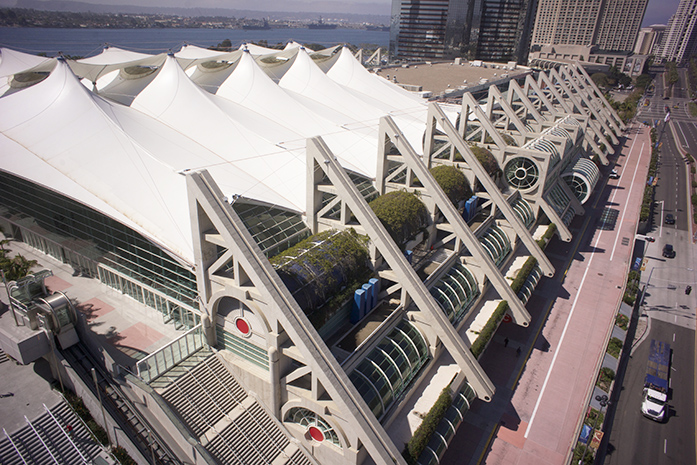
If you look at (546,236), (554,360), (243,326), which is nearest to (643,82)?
(546,236)

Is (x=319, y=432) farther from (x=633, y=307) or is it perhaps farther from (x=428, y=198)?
(x=633, y=307)

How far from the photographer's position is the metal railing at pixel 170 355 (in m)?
21.1

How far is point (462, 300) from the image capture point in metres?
29.4

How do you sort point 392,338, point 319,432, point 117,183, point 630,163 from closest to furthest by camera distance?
point 319,432 < point 392,338 < point 117,183 < point 630,163

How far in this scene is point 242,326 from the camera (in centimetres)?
2177

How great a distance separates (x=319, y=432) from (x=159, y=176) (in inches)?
723

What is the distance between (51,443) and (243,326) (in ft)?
34.0

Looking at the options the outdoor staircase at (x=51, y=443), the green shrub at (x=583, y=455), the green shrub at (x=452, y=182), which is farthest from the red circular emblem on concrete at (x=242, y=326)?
the green shrub at (x=452, y=182)

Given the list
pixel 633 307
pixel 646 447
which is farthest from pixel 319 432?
pixel 633 307

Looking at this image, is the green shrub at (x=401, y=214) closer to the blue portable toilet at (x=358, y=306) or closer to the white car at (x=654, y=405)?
the blue portable toilet at (x=358, y=306)

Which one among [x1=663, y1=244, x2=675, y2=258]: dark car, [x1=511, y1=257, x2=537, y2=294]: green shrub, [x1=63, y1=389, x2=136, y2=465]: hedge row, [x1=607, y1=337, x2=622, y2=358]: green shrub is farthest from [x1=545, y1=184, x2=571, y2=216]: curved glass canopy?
[x1=63, y1=389, x2=136, y2=465]: hedge row

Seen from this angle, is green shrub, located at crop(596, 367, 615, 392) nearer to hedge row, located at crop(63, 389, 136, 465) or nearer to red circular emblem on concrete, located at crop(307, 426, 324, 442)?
red circular emblem on concrete, located at crop(307, 426, 324, 442)

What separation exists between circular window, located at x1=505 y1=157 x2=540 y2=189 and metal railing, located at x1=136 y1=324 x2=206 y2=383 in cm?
3430

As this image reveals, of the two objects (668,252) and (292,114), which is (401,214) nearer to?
(292,114)
